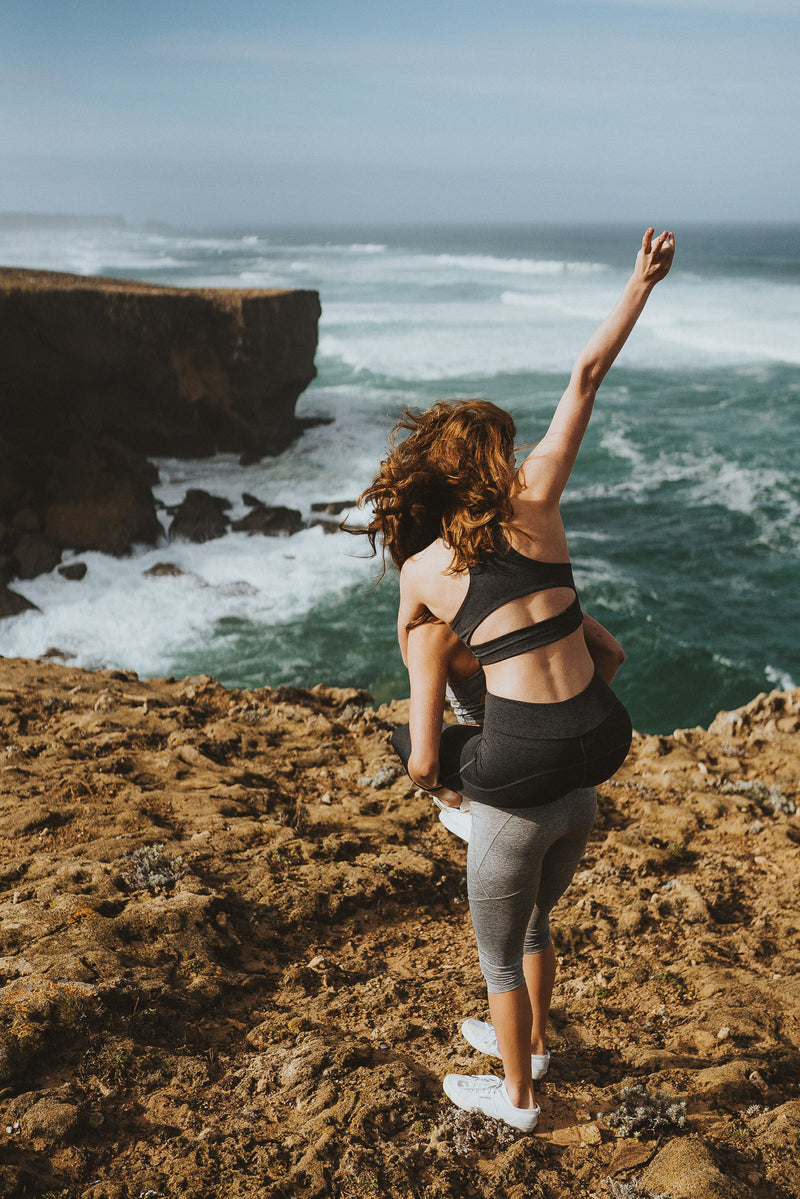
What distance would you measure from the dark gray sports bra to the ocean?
1.80m

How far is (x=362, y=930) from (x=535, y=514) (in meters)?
2.91

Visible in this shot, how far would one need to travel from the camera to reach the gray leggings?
242cm

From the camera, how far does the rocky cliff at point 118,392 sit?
53.5 ft

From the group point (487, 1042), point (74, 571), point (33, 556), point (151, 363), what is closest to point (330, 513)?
point (74, 571)

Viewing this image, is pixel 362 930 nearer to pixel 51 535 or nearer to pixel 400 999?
pixel 400 999

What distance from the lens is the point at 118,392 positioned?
1959 centimetres

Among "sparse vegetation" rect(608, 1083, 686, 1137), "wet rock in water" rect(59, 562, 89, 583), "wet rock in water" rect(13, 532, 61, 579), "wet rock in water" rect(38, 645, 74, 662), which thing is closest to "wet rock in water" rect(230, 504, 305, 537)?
"wet rock in water" rect(59, 562, 89, 583)

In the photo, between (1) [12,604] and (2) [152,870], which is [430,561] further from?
(1) [12,604]

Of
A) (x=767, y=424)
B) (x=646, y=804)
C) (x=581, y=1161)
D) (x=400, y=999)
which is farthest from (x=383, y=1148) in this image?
(x=767, y=424)

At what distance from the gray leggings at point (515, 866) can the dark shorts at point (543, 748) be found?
94 millimetres

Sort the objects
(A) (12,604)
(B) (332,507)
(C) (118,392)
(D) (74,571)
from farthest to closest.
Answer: (C) (118,392) → (B) (332,507) → (D) (74,571) → (A) (12,604)

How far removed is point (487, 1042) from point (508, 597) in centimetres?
197

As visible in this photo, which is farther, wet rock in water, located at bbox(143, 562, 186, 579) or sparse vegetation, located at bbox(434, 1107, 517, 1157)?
wet rock in water, located at bbox(143, 562, 186, 579)

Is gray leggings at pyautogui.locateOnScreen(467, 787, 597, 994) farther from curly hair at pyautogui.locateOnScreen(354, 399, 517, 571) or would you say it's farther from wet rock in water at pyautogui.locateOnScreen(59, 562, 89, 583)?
wet rock in water at pyautogui.locateOnScreen(59, 562, 89, 583)
